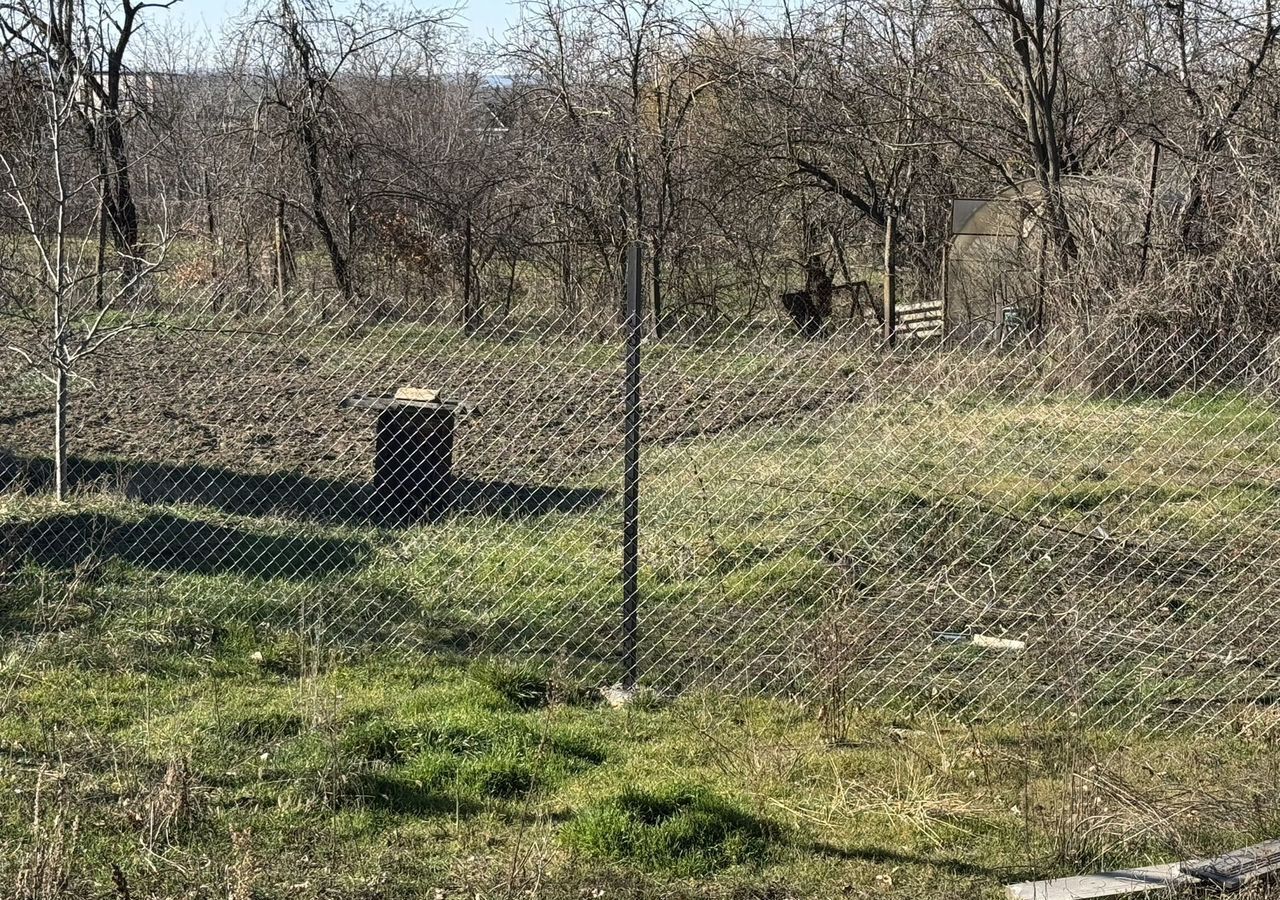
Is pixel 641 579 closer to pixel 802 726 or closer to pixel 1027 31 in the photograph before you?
pixel 802 726

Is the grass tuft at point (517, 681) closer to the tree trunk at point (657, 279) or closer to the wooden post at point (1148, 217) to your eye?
the wooden post at point (1148, 217)

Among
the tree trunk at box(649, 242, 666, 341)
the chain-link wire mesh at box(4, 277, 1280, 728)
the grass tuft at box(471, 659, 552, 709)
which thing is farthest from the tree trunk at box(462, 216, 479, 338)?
the grass tuft at box(471, 659, 552, 709)

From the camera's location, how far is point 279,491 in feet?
28.5

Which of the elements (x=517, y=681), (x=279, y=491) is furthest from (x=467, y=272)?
(x=517, y=681)

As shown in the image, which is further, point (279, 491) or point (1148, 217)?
point (1148, 217)

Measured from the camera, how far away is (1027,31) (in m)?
13.8

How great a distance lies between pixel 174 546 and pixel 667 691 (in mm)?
3077

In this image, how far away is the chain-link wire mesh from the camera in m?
5.92

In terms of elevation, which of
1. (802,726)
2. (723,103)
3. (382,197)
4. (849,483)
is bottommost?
(802,726)

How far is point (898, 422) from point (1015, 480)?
1.51m

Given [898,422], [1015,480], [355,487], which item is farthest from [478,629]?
[898,422]

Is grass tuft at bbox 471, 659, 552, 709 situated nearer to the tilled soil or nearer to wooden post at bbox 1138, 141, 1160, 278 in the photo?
the tilled soil

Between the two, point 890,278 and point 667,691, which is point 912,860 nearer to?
point 667,691

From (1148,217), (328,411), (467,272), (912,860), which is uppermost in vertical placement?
(1148,217)
